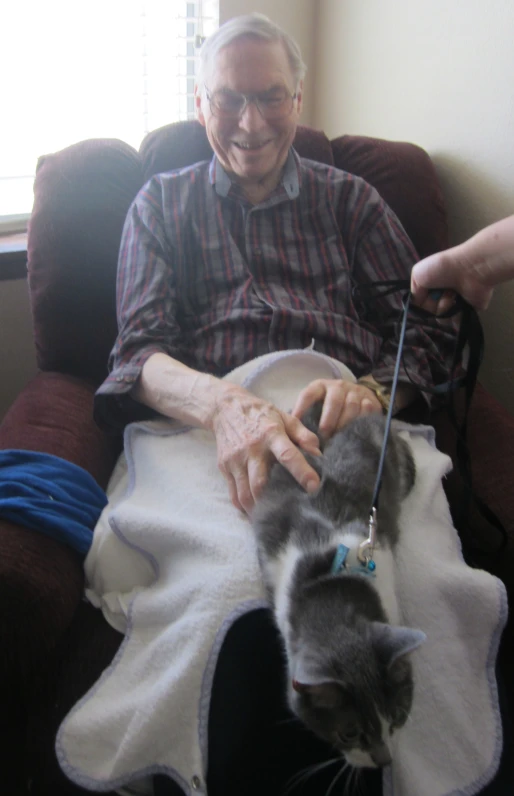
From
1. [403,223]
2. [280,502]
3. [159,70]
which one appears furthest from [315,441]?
[159,70]

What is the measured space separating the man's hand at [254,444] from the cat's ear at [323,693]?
30 centimetres

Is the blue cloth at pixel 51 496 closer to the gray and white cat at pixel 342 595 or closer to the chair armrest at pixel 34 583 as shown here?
the chair armrest at pixel 34 583

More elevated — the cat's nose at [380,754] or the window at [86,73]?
the window at [86,73]

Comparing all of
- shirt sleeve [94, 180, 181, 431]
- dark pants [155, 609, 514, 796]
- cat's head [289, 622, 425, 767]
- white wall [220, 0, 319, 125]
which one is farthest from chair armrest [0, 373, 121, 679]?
white wall [220, 0, 319, 125]

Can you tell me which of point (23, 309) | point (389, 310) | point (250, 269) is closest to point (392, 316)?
point (389, 310)

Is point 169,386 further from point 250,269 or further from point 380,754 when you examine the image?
point 380,754

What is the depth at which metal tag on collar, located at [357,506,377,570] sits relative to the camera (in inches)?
32.5

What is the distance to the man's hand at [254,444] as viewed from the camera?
0.96m

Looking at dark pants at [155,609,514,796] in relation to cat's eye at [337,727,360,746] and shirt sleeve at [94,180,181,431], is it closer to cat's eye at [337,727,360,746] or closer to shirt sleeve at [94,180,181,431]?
cat's eye at [337,727,360,746]

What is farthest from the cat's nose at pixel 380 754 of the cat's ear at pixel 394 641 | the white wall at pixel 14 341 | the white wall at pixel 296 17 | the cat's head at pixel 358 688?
the white wall at pixel 296 17

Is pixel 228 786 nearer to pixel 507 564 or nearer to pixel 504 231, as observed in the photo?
pixel 507 564

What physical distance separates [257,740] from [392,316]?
0.90 meters

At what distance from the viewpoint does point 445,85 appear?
1583mm

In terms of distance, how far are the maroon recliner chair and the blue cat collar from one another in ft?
0.97
